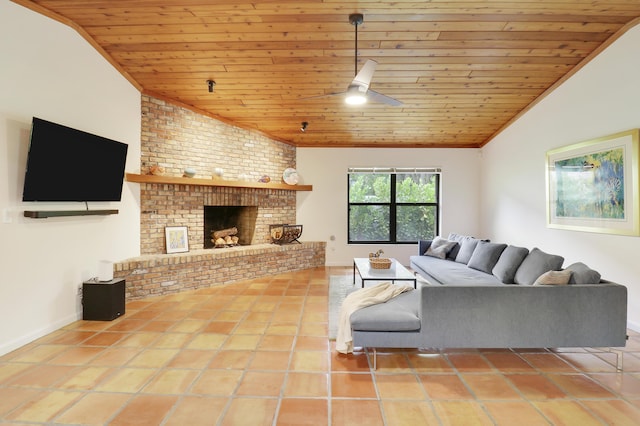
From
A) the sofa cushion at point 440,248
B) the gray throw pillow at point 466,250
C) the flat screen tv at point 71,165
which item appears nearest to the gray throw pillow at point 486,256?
the gray throw pillow at point 466,250

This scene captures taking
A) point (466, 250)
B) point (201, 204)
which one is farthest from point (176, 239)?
point (466, 250)

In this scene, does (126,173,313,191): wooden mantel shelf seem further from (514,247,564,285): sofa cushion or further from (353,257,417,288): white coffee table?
(514,247,564,285): sofa cushion

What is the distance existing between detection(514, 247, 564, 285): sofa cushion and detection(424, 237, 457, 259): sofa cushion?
5.66ft

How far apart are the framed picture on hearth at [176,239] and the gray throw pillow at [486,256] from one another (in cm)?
406

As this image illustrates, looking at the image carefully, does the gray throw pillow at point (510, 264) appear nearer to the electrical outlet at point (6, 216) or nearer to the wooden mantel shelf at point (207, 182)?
the wooden mantel shelf at point (207, 182)

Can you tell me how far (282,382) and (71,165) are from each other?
2891 mm

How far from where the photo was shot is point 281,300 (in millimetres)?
4547

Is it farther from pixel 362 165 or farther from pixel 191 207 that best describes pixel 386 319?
pixel 362 165

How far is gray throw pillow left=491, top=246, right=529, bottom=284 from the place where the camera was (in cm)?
389

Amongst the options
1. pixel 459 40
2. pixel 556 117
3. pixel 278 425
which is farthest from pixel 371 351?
pixel 556 117

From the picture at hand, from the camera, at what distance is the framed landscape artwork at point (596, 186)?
3.53 metres

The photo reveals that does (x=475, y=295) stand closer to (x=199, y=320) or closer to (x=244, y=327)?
(x=244, y=327)

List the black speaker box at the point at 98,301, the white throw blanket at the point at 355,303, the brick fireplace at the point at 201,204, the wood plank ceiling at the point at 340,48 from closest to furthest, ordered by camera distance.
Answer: the white throw blanket at the point at 355,303, the wood plank ceiling at the point at 340,48, the black speaker box at the point at 98,301, the brick fireplace at the point at 201,204

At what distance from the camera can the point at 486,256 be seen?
14.8 feet
